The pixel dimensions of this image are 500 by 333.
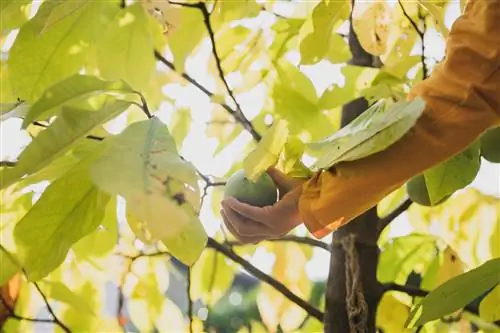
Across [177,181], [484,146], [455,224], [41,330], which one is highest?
[177,181]

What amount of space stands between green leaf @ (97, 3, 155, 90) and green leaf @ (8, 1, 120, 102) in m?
0.01

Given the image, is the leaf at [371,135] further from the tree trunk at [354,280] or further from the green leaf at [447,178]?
the tree trunk at [354,280]

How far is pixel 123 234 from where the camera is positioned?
895mm

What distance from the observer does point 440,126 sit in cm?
48

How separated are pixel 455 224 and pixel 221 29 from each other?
1.13ft

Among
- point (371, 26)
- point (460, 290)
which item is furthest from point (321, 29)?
point (460, 290)

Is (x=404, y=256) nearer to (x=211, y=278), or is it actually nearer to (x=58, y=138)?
(x=211, y=278)

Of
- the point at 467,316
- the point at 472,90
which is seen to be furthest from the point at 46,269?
the point at 467,316

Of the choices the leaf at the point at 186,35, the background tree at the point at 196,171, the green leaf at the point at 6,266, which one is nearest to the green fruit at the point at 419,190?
the background tree at the point at 196,171

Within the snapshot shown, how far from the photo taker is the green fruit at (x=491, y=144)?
647mm

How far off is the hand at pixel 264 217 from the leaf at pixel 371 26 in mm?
246

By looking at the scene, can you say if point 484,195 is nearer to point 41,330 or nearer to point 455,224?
point 455,224

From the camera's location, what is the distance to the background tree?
17.8 inches

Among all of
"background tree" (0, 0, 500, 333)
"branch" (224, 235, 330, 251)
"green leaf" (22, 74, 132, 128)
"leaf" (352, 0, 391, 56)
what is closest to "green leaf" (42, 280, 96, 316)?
"background tree" (0, 0, 500, 333)
